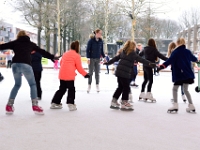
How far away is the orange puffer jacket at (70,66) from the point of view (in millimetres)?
5805

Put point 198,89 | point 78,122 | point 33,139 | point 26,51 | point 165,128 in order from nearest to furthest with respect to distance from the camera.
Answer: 1. point 33,139
2. point 165,128
3. point 78,122
4. point 26,51
5. point 198,89

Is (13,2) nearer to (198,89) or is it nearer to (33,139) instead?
(198,89)

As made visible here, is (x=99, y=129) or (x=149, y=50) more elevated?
(x=149, y=50)

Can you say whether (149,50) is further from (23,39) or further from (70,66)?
(23,39)

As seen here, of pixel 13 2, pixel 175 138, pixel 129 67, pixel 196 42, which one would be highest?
pixel 13 2

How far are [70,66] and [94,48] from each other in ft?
9.29

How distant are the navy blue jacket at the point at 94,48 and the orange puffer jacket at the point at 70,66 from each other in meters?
2.67

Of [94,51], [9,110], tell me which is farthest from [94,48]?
[9,110]

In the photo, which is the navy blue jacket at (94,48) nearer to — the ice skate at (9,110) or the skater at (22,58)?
the skater at (22,58)

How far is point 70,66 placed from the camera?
5.81 m

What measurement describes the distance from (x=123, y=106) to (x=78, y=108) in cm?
88

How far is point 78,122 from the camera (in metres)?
4.66

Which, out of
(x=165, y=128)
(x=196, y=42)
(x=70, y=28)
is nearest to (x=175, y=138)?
(x=165, y=128)

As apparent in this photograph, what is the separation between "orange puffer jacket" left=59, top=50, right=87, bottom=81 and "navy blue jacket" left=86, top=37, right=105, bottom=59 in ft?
8.75
